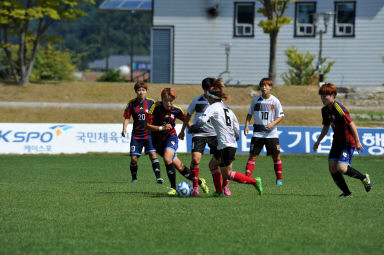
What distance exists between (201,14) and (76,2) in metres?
10.6

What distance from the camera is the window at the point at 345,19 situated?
3900 centimetres

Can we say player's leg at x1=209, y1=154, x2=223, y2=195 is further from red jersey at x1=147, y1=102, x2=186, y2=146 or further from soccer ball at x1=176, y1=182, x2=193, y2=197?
red jersey at x1=147, y1=102, x2=186, y2=146

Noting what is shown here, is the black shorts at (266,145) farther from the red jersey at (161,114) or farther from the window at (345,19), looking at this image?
the window at (345,19)

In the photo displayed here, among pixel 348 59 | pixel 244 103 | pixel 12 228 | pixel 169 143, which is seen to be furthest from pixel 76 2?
pixel 12 228

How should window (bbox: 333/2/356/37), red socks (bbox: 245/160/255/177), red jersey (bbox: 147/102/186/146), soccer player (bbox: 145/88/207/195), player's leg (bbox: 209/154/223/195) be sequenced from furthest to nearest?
window (bbox: 333/2/356/37), red socks (bbox: 245/160/255/177), red jersey (bbox: 147/102/186/146), soccer player (bbox: 145/88/207/195), player's leg (bbox: 209/154/223/195)

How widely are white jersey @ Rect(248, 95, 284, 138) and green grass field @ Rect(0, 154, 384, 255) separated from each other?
3.72 feet

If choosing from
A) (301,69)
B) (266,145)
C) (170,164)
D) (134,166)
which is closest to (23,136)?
(134,166)

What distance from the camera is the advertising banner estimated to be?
22.0 metres

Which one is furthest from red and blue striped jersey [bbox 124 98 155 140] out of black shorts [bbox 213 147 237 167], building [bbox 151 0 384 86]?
building [bbox 151 0 384 86]

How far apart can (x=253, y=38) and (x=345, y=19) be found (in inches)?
246

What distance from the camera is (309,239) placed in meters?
6.36

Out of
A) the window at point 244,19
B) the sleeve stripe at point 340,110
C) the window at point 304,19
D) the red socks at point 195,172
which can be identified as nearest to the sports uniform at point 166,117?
the red socks at point 195,172

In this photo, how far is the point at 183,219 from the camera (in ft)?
24.8

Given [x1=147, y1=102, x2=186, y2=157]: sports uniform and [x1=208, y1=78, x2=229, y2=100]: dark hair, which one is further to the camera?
[x1=147, y1=102, x2=186, y2=157]: sports uniform
